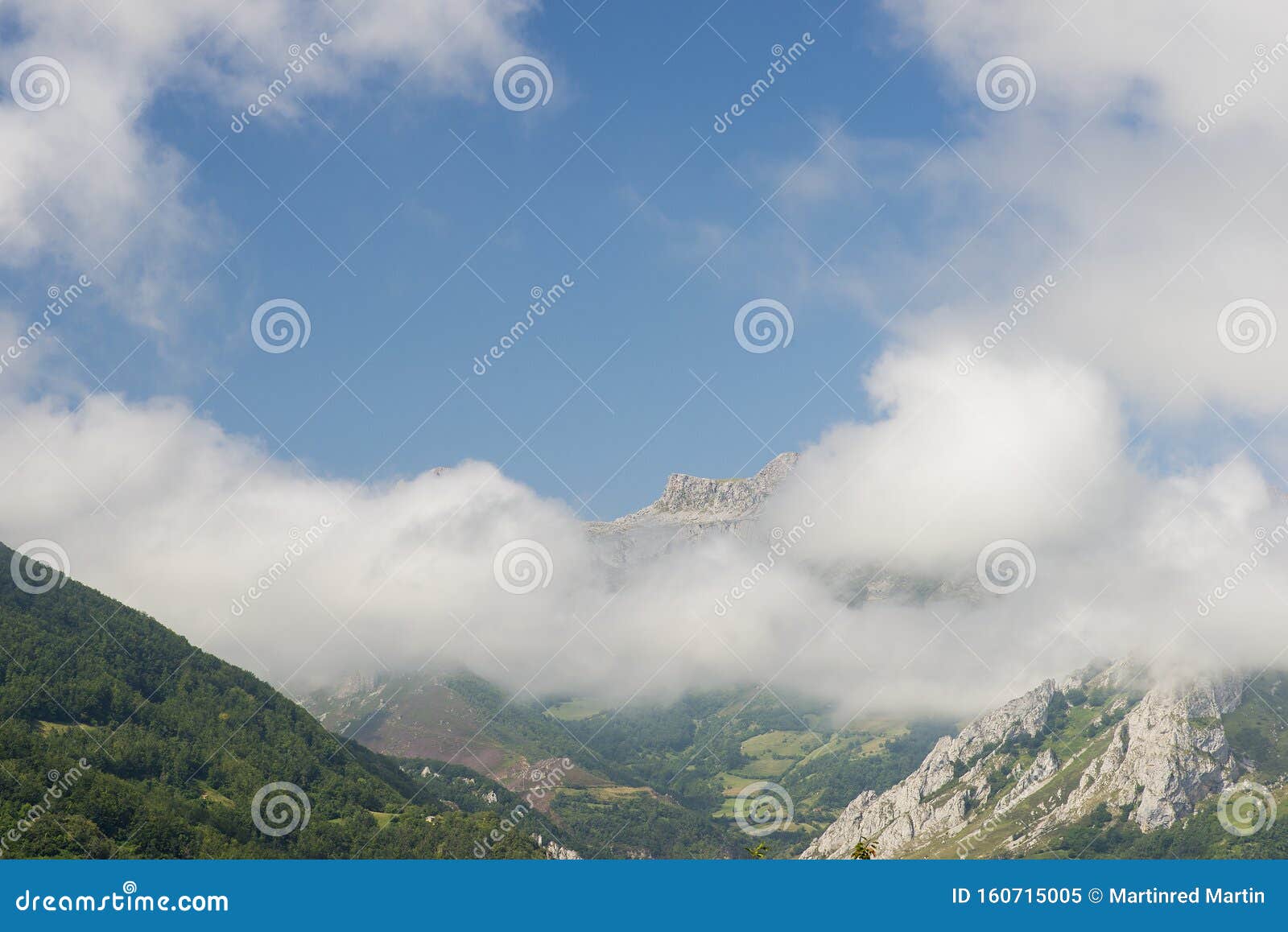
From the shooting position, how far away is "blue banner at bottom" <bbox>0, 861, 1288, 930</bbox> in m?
95.5

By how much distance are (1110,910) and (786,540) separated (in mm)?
99918

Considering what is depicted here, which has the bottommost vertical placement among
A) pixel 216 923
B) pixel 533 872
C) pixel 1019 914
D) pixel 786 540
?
pixel 216 923

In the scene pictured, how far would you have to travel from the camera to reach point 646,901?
125 meters

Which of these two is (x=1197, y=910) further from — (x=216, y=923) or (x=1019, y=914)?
(x=216, y=923)

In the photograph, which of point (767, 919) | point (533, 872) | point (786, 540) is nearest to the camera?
point (767, 919)

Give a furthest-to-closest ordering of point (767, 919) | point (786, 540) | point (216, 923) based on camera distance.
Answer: point (786, 540)
point (767, 919)
point (216, 923)

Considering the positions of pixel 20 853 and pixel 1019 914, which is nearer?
pixel 1019 914

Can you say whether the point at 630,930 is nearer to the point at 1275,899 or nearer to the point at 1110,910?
the point at 1110,910

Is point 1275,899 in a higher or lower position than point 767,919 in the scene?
higher

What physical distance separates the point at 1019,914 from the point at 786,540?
104 meters

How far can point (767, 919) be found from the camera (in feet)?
328

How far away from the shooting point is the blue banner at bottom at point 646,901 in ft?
313

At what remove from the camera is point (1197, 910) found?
103 metres

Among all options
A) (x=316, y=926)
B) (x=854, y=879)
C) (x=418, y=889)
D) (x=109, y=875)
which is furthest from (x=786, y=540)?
(x=109, y=875)
